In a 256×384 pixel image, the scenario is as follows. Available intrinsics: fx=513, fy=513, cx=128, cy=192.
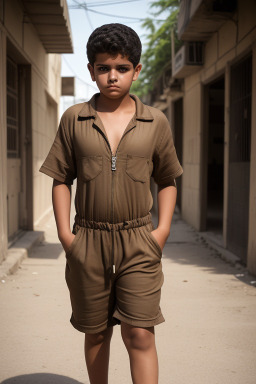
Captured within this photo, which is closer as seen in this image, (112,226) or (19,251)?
(112,226)

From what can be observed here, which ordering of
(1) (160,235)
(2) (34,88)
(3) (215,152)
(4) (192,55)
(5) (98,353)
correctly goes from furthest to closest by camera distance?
(3) (215,152), (4) (192,55), (2) (34,88), (5) (98,353), (1) (160,235)

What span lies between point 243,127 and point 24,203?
4.17 meters

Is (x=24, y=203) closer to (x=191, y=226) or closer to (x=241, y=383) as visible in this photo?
(x=191, y=226)

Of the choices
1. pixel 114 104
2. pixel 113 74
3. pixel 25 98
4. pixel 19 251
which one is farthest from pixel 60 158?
pixel 25 98

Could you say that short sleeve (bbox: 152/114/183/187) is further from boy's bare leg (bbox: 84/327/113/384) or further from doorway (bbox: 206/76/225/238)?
doorway (bbox: 206/76/225/238)

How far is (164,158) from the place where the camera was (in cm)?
243

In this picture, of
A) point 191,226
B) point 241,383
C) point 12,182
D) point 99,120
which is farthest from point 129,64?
point 191,226

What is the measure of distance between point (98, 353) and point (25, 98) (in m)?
7.22

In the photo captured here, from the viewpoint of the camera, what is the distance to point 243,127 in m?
7.07

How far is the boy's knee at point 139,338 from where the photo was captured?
2.23 metres

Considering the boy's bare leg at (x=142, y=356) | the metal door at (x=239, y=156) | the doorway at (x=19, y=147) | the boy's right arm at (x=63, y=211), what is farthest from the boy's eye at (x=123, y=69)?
the doorway at (x=19, y=147)

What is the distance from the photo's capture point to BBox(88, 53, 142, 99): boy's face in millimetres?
2277

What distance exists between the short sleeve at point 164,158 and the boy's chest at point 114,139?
7 cm

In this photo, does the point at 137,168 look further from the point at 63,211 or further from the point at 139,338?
the point at 139,338
